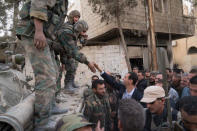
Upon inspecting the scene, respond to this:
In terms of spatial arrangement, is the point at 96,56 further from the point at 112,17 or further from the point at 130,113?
the point at 130,113

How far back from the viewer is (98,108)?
286 centimetres

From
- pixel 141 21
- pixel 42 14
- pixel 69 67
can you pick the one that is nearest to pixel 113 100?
pixel 69 67

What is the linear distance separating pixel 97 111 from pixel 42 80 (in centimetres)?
120

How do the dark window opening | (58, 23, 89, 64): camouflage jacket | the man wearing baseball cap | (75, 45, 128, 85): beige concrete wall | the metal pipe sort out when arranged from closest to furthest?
the metal pipe, the man wearing baseball cap, (58, 23, 89, 64): camouflage jacket, (75, 45, 128, 85): beige concrete wall, the dark window opening

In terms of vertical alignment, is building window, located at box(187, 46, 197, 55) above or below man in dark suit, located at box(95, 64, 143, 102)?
above

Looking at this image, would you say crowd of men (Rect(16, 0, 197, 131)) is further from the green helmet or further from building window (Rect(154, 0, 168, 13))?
building window (Rect(154, 0, 168, 13))

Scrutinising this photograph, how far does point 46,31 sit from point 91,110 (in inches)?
54.0

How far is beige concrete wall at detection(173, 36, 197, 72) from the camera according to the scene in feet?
51.6

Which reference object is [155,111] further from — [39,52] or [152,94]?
[39,52]

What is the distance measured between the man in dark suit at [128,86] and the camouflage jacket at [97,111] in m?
0.41

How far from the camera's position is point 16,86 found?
8.62ft

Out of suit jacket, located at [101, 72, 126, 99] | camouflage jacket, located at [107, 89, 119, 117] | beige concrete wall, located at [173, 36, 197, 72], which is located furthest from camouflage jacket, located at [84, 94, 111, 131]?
beige concrete wall, located at [173, 36, 197, 72]

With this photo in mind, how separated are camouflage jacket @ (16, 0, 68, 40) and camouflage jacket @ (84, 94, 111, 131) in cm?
121

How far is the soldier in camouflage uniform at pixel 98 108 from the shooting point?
282cm
